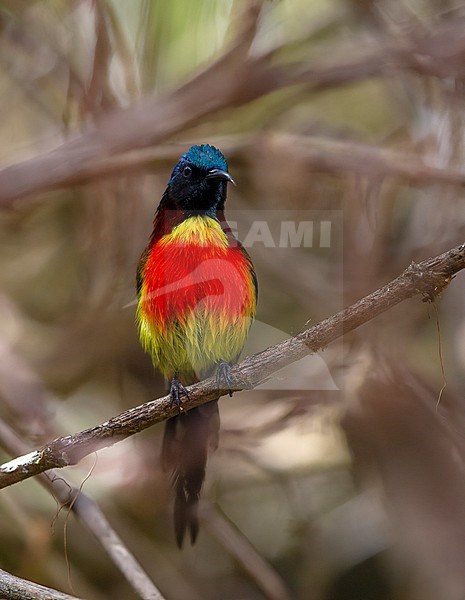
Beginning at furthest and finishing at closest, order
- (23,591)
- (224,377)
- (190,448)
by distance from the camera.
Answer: (190,448) < (224,377) < (23,591)

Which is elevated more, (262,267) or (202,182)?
(202,182)

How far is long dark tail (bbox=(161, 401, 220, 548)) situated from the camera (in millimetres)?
1354

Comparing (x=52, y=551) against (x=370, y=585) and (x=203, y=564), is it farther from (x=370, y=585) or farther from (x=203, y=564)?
(x=370, y=585)

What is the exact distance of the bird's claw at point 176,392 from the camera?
3.65 ft

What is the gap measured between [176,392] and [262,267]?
1.04 feet

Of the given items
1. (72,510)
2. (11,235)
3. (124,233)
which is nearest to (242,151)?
(124,233)

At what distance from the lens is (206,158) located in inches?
46.5

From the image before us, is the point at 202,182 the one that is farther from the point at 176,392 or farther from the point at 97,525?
the point at 97,525

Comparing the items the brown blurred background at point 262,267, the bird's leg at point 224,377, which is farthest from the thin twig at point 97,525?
the bird's leg at point 224,377

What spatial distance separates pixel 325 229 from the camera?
1.30 meters

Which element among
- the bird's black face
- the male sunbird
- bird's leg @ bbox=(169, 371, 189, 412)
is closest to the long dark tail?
the male sunbird

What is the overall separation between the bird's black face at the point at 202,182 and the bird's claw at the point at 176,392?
0.85ft

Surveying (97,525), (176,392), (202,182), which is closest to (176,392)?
(176,392)

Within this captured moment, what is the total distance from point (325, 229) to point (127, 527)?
837 mm
